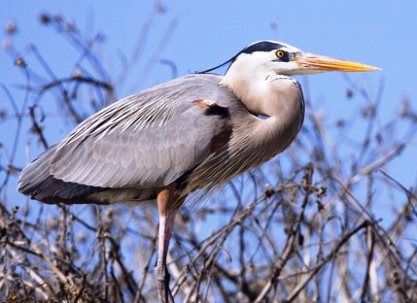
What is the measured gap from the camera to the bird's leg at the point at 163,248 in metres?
5.96

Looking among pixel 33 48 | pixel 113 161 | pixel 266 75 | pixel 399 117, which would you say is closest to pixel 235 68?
pixel 266 75

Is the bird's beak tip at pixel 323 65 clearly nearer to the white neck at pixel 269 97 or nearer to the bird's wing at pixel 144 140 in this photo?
the white neck at pixel 269 97

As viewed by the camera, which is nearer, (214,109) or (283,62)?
(214,109)

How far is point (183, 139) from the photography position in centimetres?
600

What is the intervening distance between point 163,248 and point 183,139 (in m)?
0.53

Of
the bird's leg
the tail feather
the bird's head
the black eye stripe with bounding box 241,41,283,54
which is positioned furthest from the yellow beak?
the tail feather

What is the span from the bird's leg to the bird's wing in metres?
0.11

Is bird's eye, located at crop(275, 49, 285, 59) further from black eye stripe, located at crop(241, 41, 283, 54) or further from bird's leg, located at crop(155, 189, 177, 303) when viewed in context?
bird's leg, located at crop(155, 189, 177, 303)

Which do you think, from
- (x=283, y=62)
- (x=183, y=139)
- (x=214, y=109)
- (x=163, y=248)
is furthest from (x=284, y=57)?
(x=163, y=248)

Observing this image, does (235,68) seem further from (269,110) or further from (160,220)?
(160,220)

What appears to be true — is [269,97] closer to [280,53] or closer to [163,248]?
[280,53]

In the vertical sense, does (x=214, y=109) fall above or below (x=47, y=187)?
above

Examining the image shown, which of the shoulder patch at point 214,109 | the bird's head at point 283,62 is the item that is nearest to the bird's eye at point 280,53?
the bird's head at point 283,62

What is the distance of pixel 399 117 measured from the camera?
7.55 m
